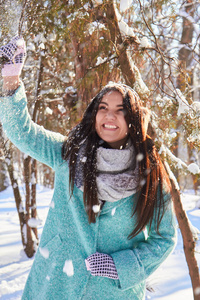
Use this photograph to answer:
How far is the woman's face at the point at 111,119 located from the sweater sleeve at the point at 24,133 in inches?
11.8

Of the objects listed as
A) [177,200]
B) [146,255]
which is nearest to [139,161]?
[146,255]

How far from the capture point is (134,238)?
1706 millimetres

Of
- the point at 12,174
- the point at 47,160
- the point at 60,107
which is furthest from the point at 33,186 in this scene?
the point at 47,160

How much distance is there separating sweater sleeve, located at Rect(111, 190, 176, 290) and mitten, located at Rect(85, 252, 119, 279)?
3 centimetres

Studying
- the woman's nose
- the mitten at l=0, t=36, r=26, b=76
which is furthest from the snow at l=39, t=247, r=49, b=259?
the mitten at l=0, t=36, r=26, b=76

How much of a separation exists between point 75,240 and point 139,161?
0.61m

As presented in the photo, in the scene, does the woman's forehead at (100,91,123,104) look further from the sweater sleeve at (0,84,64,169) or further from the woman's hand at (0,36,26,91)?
the woman's hand at (0,36,26,91)

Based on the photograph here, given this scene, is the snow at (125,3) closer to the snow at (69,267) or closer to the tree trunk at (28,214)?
the snow at (69,267)

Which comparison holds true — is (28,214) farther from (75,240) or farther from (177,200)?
(75,240)

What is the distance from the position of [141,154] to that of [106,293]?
84 centimetres

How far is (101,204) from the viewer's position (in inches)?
63.2

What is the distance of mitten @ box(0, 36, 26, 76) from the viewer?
4.50ft

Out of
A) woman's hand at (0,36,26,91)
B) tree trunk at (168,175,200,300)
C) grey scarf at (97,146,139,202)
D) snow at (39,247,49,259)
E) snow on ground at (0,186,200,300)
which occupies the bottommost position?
snow on ground at (0,186,200,300)

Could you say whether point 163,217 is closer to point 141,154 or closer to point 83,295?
point 141,154
